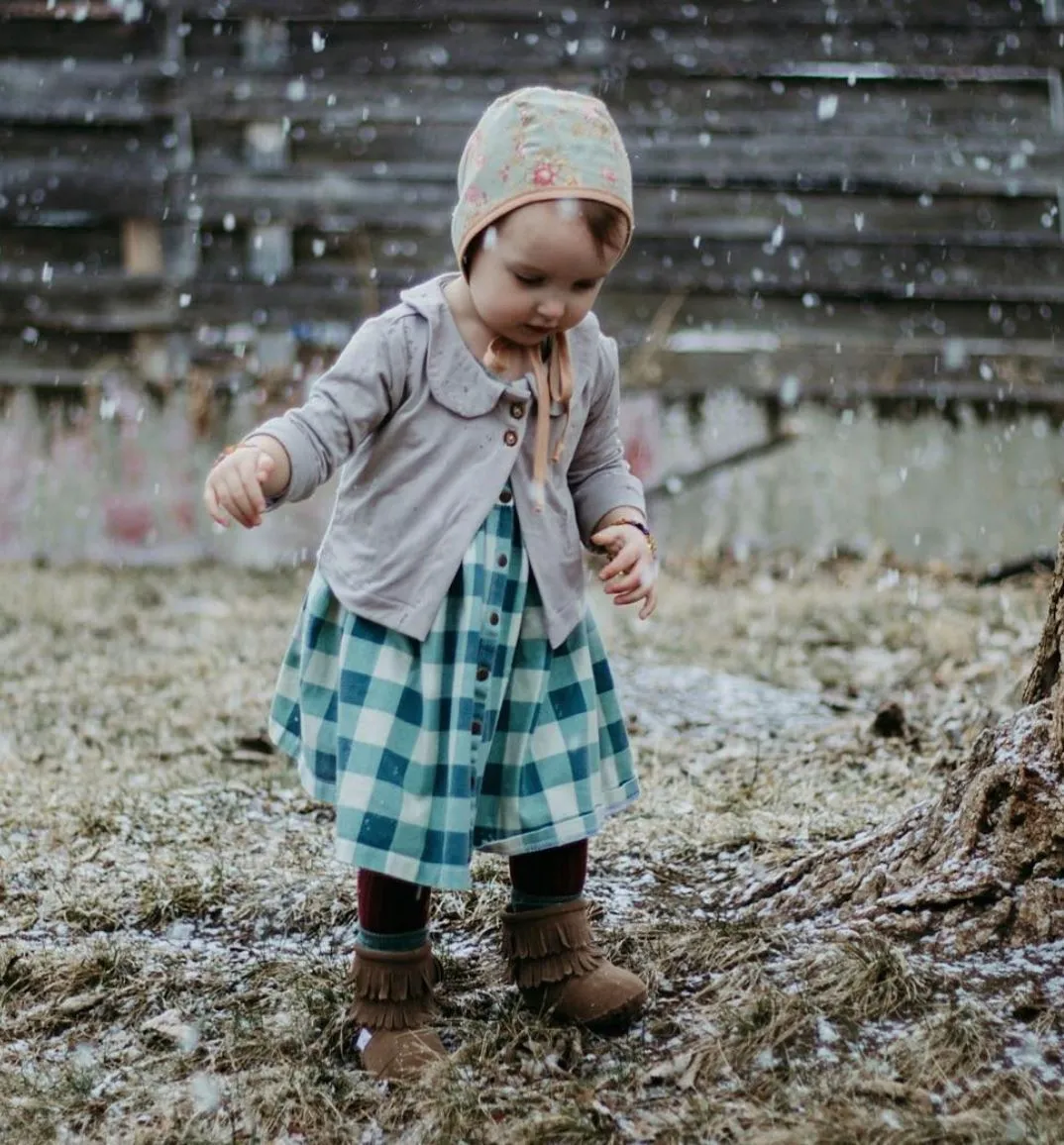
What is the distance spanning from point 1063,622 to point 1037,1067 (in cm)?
72

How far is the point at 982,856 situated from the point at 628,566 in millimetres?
700

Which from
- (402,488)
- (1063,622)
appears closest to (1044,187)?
(1063,622)

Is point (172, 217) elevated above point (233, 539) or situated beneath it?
elevated above

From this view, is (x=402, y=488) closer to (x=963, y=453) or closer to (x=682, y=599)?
(x=682, y=599)

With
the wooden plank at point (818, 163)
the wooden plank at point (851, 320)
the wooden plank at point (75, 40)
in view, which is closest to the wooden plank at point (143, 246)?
the wooden plank at point (818, 163)

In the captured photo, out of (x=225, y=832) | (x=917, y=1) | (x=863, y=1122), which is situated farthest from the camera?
(x=917, y=1)

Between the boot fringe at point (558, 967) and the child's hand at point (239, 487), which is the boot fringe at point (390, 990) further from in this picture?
the child's hand at point (239, 487)

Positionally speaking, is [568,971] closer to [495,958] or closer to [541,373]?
[495,958]

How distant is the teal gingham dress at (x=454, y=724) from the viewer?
74.1 inches

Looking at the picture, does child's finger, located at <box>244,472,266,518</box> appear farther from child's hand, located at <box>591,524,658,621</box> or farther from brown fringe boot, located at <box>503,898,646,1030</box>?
brown fringe boot, located at <box>503,898,646,1030</box>

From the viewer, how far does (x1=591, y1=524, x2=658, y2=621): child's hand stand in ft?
6.49

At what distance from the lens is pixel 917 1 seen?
259 inches

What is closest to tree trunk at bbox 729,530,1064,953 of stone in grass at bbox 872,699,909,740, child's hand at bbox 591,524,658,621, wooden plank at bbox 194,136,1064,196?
child's hand at bbox 591,524,658,621

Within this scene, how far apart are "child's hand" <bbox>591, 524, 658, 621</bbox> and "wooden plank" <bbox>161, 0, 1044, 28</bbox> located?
17.6 feet
